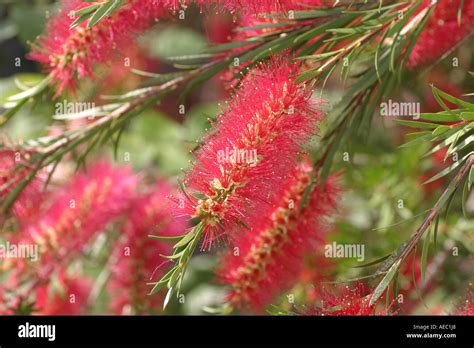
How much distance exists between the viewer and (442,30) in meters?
1.03

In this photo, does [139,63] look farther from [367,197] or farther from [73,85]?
[73,85]

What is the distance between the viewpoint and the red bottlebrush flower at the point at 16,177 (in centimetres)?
102

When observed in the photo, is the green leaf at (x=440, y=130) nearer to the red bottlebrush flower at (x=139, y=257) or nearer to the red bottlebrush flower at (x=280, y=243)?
the red bottlebrush flower at (x=280, y=243)

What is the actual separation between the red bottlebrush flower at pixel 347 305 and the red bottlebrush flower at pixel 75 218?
58cm

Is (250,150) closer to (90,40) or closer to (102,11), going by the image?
(102,11)

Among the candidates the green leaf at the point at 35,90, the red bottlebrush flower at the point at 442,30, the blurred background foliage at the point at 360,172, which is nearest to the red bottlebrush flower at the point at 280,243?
the blurred background foliage at the point at 360,172

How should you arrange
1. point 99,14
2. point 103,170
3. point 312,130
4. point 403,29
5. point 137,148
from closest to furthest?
point 99,14
point 312,130
point 403,29
point 103,170
point 137,148

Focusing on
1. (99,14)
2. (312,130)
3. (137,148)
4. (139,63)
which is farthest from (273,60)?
(139,63)

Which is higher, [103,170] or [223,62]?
[223,62]

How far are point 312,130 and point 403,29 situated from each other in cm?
20

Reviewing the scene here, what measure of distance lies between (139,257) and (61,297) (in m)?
0.15

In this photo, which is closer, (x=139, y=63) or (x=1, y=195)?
(x=1, y=195)

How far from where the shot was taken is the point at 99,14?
0.71 meters
